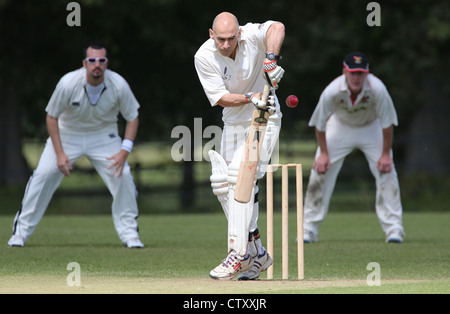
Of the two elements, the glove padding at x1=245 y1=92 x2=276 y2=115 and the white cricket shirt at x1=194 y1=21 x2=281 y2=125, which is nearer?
the glove padding at x1=245 y1=92 x2=276 y2=115

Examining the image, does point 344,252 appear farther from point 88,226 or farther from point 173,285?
point 88,226

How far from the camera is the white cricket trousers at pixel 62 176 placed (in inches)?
291

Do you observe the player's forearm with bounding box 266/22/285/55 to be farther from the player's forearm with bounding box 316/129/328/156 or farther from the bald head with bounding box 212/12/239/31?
the player's forearm with bounding box 316/129/328/156

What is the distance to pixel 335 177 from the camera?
26.7ft

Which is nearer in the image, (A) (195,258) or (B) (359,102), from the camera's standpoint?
(A) (195,258)

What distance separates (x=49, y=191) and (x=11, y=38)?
777 cm

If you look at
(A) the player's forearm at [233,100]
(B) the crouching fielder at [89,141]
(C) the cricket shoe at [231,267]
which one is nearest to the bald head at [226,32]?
(A) the player's forearm at [233,100]

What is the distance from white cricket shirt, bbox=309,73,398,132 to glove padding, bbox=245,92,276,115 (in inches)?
113

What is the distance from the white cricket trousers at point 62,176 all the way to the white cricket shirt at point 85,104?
3.6 inches

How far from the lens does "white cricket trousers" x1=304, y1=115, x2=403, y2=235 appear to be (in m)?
7.98

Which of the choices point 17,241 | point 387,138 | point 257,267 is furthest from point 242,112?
point 17,241

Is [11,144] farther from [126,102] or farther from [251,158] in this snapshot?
[251,158]

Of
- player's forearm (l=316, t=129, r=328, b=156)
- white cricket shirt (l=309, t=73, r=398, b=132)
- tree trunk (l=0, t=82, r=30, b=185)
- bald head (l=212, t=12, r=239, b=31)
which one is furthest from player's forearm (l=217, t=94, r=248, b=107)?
tree trunk (l=0, t=82, r=30, b=185)

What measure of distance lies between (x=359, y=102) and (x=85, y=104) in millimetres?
2533
